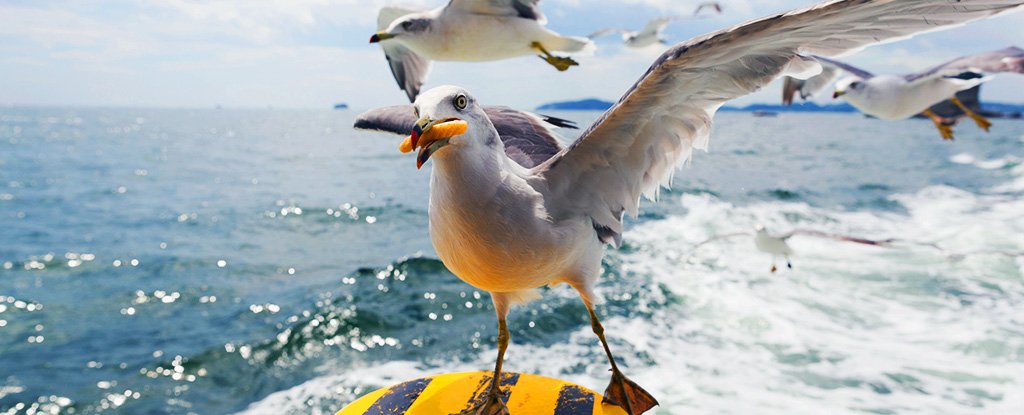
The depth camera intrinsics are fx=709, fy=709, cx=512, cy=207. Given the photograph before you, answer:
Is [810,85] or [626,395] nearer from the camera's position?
[626,395]

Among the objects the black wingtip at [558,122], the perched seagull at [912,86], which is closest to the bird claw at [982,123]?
the perched seagull at [912,86]

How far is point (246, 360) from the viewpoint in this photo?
10.9 metres

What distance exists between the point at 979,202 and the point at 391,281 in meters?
19.3

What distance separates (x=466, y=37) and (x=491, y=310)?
8.24 meters

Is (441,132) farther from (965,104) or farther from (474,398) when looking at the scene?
(965,104)

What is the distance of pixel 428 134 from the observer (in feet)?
7.32

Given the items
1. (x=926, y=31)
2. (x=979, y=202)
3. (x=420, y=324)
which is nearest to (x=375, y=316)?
(x=420, y=324)

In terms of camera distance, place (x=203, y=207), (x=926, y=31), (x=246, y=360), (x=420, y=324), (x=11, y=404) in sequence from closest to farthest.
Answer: (x=926, y=31) < (x=11, y=404) < (x=246, y=360) < (x=420, y=324) < (x=203, y=207)

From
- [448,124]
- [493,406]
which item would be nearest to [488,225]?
[448,124]

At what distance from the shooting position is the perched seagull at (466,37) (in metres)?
4.54

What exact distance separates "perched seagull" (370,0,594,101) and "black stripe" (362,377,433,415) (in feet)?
7.00

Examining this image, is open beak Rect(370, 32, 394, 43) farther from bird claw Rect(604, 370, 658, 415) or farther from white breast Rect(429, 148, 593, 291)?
bird claw Rect(604, 370, 658, 415)

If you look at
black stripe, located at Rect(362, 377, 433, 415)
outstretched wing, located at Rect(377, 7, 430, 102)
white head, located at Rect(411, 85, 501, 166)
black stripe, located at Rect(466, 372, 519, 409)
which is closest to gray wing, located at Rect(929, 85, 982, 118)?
outstretched wing, located at Rect(377, 7, 430, 102)

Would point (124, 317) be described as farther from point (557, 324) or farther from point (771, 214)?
point (771, 214)
